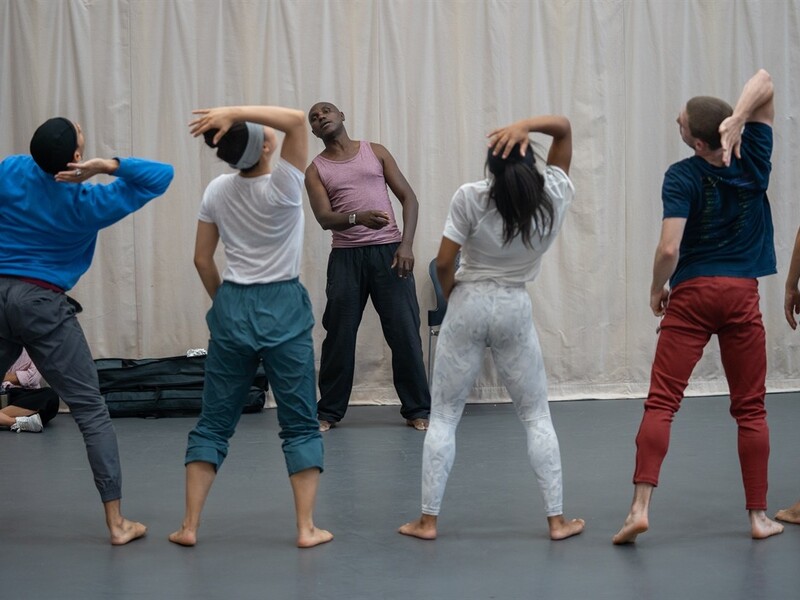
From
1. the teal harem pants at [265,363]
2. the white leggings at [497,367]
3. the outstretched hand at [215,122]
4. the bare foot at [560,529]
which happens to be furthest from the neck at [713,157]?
the outstretched hand at [215,122]

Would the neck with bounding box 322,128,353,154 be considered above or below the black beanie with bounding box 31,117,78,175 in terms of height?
above

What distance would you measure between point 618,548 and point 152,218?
13.1 ft

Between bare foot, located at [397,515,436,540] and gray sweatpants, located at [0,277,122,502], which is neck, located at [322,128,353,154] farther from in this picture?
bare foot, located at [397,515,436,540]

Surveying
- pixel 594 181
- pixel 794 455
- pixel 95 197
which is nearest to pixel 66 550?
pixel 95 197

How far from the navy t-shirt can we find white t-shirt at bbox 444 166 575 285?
1.17ft

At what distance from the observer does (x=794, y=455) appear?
4.91 metres

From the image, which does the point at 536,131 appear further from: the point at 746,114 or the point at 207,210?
the point at 207,210

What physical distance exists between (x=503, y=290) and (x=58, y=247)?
1.47 metres

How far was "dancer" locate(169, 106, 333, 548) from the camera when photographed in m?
3.49

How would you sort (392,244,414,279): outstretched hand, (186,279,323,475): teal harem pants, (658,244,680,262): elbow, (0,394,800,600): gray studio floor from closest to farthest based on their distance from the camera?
(0,394,800,600): gray studio floor → (658,244,680,262): elbow → (186,279,323,475): teal harem pants → (392,244,414,279): outstretched hand

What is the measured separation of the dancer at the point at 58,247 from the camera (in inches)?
139

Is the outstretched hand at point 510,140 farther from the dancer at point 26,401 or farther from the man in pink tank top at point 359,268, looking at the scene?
the dancer at point 26,401

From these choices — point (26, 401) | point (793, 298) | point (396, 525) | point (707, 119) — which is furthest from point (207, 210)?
point (26, 401)

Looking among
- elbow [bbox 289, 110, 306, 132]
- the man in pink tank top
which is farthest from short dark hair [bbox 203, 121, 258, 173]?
the man in pink tank top
